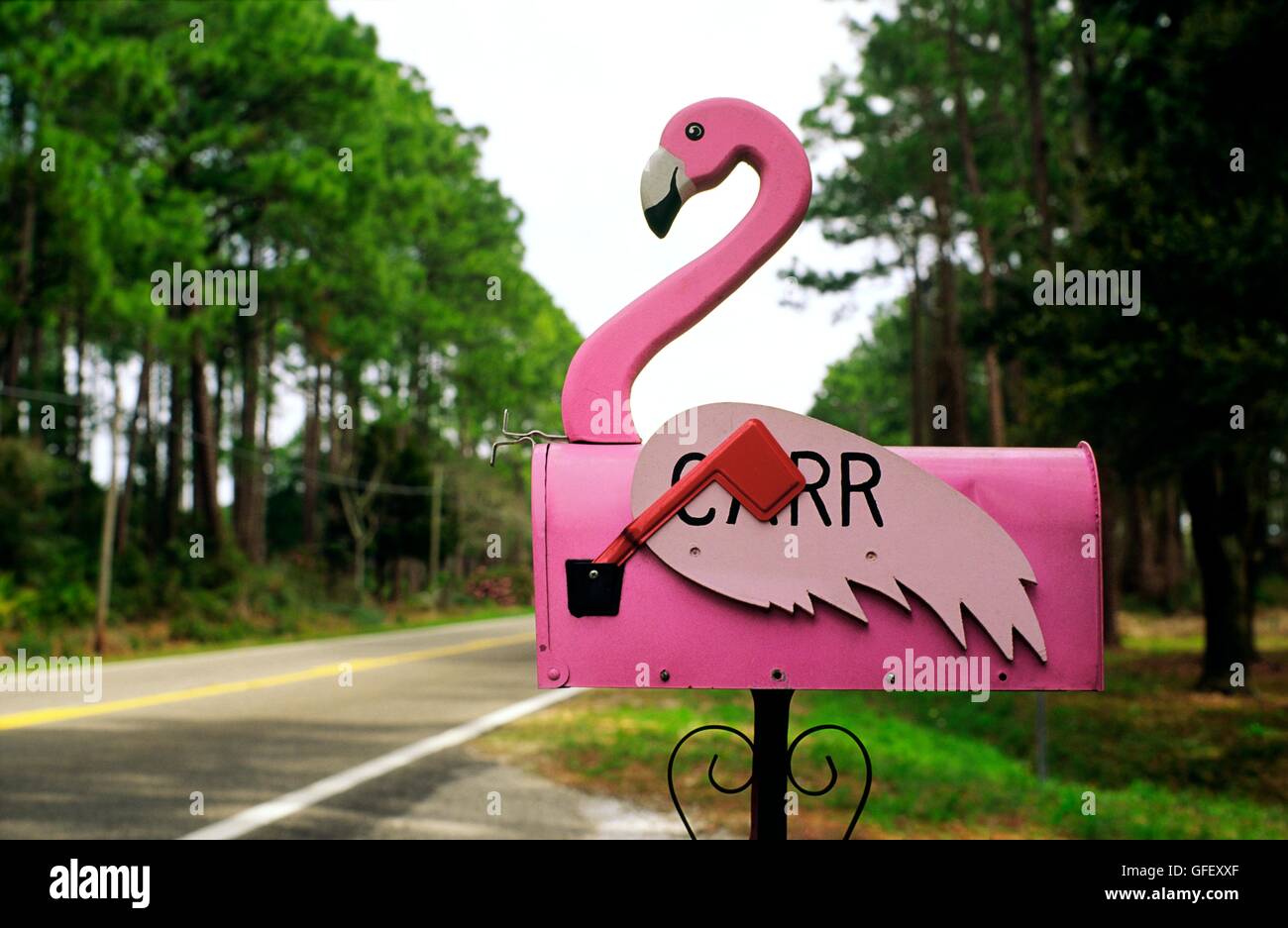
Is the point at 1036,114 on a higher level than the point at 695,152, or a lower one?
higher

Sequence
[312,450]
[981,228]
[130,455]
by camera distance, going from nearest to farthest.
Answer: [981,228], [130,455], [312,450]

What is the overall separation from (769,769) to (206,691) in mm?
13751

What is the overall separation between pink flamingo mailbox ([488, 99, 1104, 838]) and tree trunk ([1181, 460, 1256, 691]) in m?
13.9

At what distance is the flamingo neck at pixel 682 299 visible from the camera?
1.34m

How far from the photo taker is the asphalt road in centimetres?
655

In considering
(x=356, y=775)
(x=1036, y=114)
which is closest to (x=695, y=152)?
(x=356, y=775)

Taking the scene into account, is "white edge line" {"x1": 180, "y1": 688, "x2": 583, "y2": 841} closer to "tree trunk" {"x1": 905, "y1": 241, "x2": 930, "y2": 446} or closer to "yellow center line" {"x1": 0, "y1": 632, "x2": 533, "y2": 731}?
"yellow center line" {"x1": 0, "y1": 632, "x2": 533, "y2": 731}

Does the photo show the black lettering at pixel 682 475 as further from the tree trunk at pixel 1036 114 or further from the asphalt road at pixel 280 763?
the tree trunk at pixel 1036 114

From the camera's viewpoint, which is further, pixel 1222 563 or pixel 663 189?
pixel 1222 563

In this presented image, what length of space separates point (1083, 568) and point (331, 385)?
1529 inches

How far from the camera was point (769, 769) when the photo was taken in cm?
146

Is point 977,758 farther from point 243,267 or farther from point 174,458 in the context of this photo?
point 174,458

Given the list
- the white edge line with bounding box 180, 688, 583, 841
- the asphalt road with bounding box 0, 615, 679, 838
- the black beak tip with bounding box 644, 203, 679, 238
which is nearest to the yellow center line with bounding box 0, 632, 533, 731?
the asphalt road with bounding box 0, 615, 679, 838
